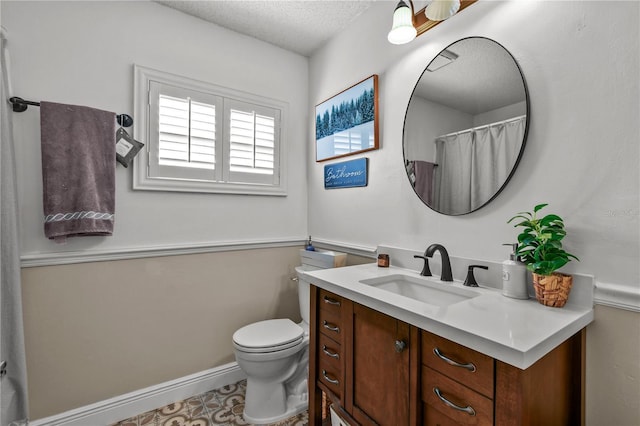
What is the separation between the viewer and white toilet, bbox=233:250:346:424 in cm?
174

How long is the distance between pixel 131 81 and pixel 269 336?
184cm

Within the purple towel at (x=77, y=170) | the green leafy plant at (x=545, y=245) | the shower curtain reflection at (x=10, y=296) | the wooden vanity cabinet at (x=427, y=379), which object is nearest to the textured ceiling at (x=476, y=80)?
the green leafy plant at (x=545, y=245)

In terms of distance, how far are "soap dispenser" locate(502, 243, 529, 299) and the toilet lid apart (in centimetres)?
123

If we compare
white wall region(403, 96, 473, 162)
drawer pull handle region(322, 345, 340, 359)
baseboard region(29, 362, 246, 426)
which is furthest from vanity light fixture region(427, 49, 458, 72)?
baseboard region(29, 362, 246, 426)

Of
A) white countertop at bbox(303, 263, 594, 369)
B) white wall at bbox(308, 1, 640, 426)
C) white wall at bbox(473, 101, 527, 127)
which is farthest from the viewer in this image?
white wall at bbox(473, 101, 527, 127)

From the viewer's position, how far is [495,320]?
920 millimetres

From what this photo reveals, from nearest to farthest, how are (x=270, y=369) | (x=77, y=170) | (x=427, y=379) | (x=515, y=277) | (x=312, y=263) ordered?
(x=427, y=379)
(x=515, y=277)
(x=77, y=170)
(x=270, y=369)
(x=312, y=263)

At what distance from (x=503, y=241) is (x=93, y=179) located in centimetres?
216

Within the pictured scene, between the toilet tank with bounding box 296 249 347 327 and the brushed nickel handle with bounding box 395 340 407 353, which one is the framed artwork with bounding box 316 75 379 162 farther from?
the brushed nickel handle with bounding box 395 340 407 353

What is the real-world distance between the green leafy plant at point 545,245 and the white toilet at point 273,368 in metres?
1.36

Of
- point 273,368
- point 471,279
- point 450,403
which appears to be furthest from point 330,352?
point 471,279

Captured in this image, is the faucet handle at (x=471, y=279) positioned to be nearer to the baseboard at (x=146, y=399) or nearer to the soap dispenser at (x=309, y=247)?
the soap dispenser at (x=309, y=247)

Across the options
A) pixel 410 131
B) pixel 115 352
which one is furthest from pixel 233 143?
pixel 115 352

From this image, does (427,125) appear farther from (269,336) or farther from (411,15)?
(269,336)
